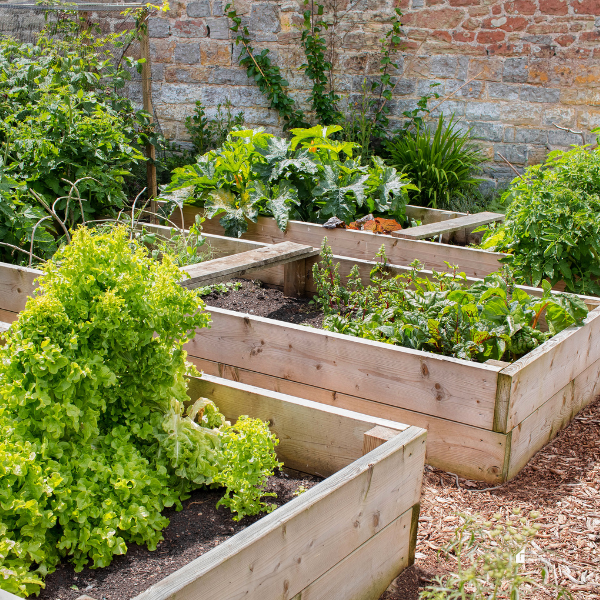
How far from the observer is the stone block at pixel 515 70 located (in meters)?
6.81

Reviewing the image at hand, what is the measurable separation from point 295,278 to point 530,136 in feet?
12.5

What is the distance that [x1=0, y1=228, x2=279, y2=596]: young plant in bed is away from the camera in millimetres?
1850

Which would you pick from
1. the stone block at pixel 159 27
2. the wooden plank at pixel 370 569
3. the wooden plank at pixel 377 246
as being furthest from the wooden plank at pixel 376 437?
the stone block at pixel 159 27

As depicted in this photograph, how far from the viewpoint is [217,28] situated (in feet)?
25.3

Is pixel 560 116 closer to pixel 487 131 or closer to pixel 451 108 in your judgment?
pixel 487 131

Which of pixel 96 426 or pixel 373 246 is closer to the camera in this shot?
pixel 96 426

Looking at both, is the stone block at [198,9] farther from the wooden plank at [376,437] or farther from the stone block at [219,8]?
the wooden plank at [376,437]

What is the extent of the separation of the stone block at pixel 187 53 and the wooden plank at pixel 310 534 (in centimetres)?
669

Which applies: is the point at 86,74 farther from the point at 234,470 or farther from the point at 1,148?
the point at 234,470

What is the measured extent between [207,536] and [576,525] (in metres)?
1.45

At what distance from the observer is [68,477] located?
75.3 inches

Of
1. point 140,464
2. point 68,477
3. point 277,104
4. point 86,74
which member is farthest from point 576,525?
point 277,104

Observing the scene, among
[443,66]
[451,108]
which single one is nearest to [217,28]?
[443,66]

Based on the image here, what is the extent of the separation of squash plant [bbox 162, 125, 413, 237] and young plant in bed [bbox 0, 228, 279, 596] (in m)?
3.05
